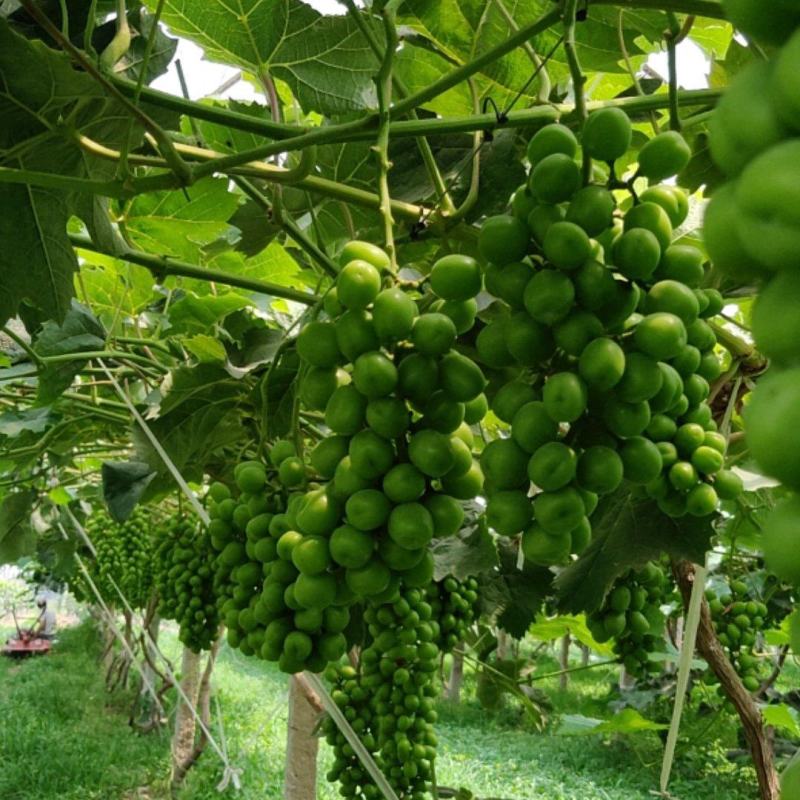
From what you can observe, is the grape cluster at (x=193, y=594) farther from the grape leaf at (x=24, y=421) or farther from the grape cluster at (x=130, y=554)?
the grape cluster at (x=130, y=554)

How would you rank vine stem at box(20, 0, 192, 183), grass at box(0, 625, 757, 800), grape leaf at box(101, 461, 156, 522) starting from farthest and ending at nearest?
grass at box(0, 625, 757, 800) < grape leaf at box(101, 461, 156, 522) < vine stem at box(20, 0, 192, 183)

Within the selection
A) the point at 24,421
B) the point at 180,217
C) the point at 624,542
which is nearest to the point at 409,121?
the point at 624,542

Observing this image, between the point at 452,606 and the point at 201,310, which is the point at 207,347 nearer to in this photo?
the point at 201,310

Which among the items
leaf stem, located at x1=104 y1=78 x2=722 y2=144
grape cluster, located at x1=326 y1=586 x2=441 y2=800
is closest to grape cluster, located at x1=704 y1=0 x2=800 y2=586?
leaf stem, located at x1=104 y1=78 x2=722 y2=144

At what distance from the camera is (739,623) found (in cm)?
229

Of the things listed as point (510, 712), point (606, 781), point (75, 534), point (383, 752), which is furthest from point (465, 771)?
point (383, 752)

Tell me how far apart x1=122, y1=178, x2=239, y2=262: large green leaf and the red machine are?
13596mm

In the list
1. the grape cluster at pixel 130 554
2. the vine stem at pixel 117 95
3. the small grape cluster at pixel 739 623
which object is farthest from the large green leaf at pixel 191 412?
the grape cluster at pixel 130 554

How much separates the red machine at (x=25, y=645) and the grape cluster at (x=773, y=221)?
14.9 metres

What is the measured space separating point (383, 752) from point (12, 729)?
7479 millimetres

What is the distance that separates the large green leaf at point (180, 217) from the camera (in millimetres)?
Answer: 1396

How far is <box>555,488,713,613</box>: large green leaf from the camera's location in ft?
3.66

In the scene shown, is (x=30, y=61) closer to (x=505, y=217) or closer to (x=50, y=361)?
(x=505, y=217)

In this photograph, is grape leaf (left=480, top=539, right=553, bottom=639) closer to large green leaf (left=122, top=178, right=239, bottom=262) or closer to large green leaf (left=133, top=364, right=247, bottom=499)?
large green leaf (left=133, top=364, right=247, bottom=499)
